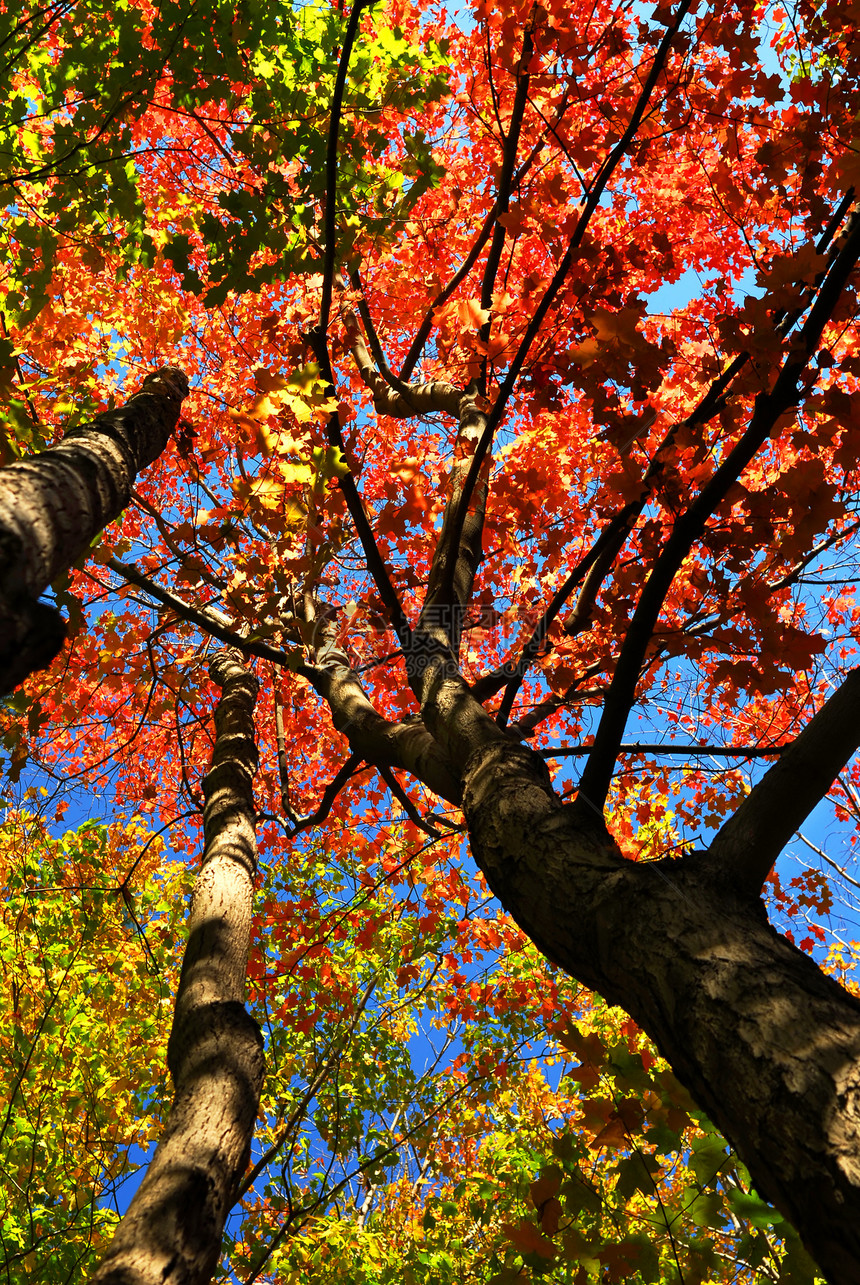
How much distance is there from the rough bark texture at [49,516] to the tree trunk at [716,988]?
1.36 metres

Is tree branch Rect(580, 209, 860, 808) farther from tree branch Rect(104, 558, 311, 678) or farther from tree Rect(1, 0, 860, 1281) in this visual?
tree branch Rect(104, 558, 311, 678)

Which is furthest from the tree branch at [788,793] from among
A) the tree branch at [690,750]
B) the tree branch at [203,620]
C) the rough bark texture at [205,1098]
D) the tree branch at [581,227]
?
the tree branch at [203,620]

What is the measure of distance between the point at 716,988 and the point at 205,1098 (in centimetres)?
156

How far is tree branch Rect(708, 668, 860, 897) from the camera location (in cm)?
164

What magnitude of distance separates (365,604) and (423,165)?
296 centimetres

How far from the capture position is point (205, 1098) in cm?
204

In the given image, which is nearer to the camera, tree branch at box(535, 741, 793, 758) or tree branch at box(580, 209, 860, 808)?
tree branch at box(580, 209, 860, 808)

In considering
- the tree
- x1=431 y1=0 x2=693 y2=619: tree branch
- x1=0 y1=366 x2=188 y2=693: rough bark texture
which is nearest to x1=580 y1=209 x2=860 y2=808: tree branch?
the tree

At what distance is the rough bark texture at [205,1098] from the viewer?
162cm

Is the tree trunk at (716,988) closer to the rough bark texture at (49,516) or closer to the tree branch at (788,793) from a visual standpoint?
the tree branch at (788,793)

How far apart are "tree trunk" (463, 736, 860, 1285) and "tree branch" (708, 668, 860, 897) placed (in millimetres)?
55

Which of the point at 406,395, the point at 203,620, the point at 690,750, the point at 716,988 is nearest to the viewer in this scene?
the point at 716,988

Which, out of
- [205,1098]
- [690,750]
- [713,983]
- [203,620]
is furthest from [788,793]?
[203,620]

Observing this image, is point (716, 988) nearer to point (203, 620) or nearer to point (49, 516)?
point (49, 516)
